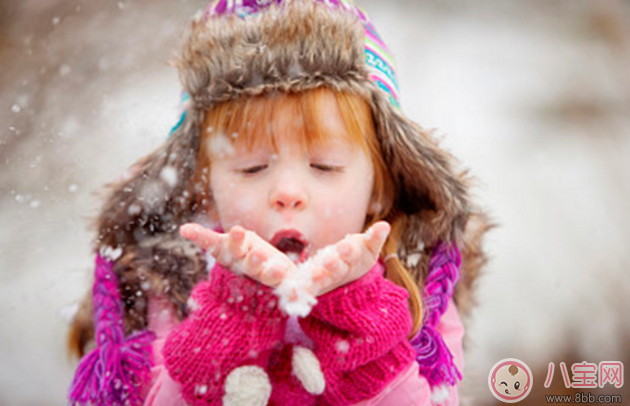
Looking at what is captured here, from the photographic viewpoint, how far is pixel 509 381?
3.50 feet

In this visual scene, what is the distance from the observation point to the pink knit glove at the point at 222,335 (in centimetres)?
76

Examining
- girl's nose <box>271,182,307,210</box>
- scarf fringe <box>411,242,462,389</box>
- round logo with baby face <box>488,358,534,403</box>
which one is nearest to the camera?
girl's nose <box>271,182,307,210</box>

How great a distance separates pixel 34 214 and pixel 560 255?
4.11 feet

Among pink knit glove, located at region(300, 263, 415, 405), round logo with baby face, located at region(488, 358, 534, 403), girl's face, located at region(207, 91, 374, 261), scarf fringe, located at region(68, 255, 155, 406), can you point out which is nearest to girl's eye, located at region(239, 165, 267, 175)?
girl's face, located at region(207, 91, 374, 261)

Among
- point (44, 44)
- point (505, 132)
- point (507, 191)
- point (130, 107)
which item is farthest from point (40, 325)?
point (505, 132)

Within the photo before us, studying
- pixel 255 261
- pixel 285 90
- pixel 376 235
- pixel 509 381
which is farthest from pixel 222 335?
pixel 509 381

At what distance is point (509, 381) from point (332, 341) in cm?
44

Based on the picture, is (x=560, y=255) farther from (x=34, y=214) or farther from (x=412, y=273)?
(x=34, y=214)

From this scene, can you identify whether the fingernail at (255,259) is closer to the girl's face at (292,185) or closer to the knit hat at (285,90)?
the girl's face at (292,185)

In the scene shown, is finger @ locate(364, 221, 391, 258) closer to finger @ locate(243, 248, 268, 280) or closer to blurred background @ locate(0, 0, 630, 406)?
finger @ locate(243, 248, 268, 280)

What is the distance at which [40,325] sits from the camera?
116 centimetres

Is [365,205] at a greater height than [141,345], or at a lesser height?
greater

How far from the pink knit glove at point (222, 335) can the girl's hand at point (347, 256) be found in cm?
8

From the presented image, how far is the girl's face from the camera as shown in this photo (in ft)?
2.76
